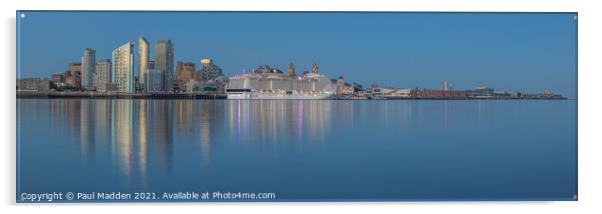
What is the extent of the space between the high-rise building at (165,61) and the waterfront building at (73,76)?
74cm

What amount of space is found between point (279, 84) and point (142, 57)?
156 cm

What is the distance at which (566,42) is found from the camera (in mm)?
6156

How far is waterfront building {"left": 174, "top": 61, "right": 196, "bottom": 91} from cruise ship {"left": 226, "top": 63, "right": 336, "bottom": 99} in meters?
0.42

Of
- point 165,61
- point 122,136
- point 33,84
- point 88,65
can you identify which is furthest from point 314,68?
point 33,84

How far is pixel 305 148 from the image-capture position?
729 centimetres

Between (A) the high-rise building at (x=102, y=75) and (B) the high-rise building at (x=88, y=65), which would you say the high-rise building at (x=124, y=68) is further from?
(B) the high-rise building at (x=88, y=65)

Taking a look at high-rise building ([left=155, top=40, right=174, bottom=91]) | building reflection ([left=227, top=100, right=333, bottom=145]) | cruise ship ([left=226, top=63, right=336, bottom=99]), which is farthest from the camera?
building reflection ([left=227, top=100, right=333, bottom=145])

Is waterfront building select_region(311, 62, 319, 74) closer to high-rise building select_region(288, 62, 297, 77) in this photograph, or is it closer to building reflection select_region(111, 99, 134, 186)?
high-rise building select_region(288, 62, 297, 77)

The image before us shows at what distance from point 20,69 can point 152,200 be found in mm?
1535

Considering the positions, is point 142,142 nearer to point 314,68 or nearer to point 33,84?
point 33,84

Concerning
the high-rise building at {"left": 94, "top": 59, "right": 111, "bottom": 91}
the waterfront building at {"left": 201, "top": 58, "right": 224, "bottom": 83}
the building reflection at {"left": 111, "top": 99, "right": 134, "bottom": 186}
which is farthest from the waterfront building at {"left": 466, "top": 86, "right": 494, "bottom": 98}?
the high-rise building at {"left": 94, "top": 59, "right": 111, "bottom": 91}

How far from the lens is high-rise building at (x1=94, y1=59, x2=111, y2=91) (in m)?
6.68

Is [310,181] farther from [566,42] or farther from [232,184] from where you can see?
[566,42]

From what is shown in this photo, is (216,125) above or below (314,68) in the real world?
below
